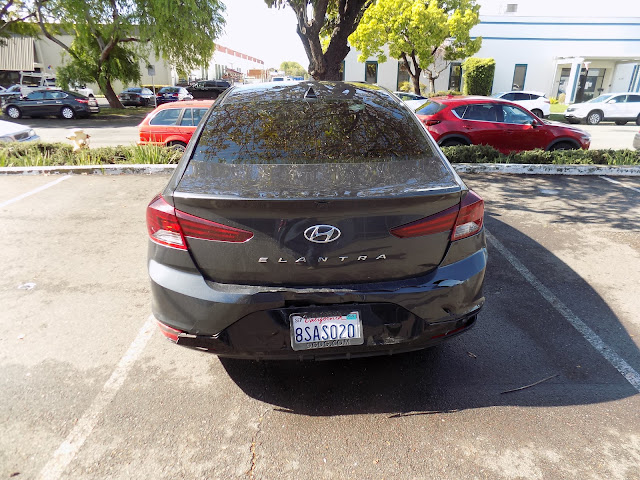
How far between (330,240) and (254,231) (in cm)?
38

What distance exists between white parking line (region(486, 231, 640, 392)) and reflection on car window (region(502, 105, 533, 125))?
20.0 ft

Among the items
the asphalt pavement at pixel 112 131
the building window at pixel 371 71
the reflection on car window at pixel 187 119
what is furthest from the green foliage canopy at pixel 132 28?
the reflection on car window at pixel 187 119

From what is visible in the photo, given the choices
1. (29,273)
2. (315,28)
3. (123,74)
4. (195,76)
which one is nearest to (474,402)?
(29,273)

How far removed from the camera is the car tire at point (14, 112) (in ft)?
69.8

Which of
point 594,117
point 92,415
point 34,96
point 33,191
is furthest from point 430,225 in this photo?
point 34,96

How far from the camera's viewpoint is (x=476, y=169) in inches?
321

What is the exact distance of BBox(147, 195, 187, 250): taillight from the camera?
226cm

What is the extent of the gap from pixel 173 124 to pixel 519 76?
31.0 m

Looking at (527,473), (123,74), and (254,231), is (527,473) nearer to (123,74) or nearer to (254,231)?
(254,231)

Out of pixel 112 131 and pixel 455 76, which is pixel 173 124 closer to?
pixel 112 131

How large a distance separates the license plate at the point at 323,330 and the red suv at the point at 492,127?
8.23 metres

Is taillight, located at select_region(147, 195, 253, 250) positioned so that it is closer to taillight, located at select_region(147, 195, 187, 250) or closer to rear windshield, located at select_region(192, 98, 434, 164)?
taillight, located at select_region(147, 195, 187, 250)

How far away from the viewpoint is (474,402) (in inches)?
103

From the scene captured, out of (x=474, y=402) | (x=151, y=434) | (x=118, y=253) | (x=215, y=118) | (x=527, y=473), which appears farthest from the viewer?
(x=118, y=253)
